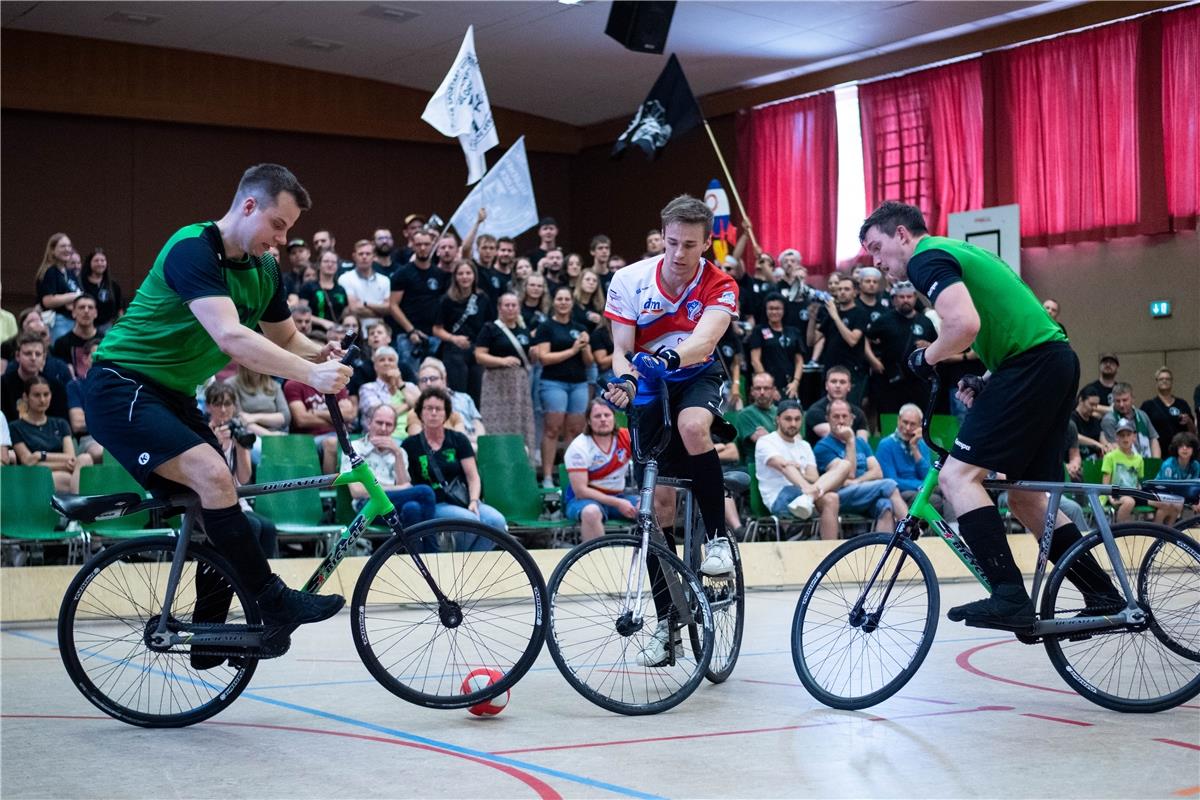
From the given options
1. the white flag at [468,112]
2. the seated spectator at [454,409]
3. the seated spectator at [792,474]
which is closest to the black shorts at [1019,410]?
the seated spectator at [454,409]

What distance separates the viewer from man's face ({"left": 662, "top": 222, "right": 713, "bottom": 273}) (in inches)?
192

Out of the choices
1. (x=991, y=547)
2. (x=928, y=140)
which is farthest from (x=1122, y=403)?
(x=991, y=547)

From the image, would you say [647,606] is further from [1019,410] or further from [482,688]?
[1019,410]

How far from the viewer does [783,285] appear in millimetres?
14406

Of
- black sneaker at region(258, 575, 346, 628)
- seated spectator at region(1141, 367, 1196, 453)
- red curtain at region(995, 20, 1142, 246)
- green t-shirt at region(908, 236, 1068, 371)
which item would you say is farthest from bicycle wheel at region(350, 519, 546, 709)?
red curtain at region(995, 20, 1142, 246)

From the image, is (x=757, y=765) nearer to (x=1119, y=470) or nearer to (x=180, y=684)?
(x=180, y=684)

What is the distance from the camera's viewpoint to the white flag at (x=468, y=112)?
13031mm

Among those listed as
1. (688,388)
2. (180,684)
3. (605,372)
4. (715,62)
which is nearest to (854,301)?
(605,372)

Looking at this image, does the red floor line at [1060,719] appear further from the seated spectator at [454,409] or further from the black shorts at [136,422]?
the seated spectator at [454,409]

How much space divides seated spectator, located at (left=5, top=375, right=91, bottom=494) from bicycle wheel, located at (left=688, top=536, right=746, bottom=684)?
5.63 m

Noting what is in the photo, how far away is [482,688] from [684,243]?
181cm

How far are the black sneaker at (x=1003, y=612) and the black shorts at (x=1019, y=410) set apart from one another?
1.41 ft

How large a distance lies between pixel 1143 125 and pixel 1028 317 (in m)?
13.4

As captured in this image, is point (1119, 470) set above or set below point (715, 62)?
below
